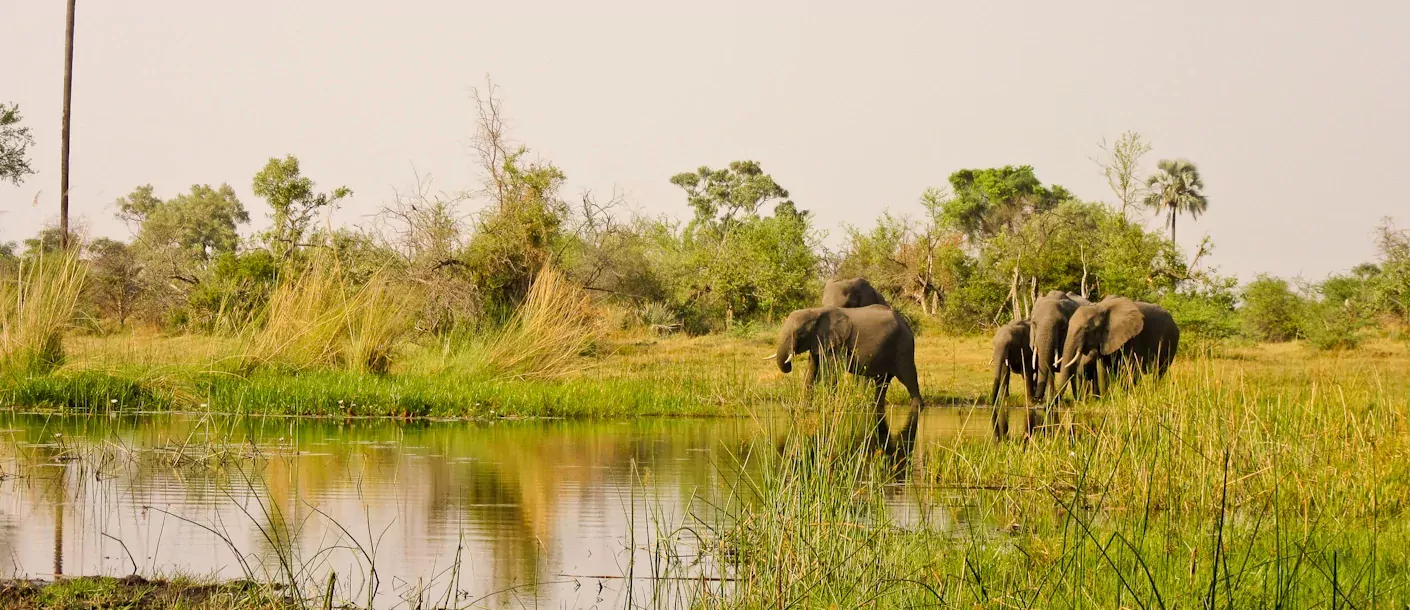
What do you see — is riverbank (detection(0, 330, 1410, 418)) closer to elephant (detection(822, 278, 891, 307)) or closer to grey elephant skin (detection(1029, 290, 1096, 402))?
grey elephant skin (detection(1029, 290, 1096, 402))

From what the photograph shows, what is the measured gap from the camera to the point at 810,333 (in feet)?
56.5

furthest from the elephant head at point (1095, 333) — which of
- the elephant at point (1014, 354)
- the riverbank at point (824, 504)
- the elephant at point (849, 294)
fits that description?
the riverbank at point (824, 504)

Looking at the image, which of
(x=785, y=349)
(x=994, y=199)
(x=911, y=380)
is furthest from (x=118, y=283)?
(x=994, y=199)

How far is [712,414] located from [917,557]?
9.98 m

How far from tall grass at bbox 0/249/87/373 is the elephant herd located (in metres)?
8.18

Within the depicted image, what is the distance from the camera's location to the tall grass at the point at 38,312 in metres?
14.7

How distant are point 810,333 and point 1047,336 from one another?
11.1ft

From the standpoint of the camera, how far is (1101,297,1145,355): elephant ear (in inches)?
711

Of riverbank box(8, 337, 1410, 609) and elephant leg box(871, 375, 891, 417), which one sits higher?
elephant leg box(871, 375, 891, 417)

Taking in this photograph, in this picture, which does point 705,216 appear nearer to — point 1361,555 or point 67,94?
point 67,94

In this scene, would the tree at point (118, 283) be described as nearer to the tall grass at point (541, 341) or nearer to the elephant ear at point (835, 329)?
the tall grass at point (541, 341)

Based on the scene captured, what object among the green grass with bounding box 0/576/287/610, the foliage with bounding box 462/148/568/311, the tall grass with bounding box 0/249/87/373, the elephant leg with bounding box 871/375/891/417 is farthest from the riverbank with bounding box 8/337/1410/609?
the foliage with bounding box 462/148/568/311

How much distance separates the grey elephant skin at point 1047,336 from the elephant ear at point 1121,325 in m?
0.63

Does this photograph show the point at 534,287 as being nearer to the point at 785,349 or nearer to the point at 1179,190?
the point at 785,349
